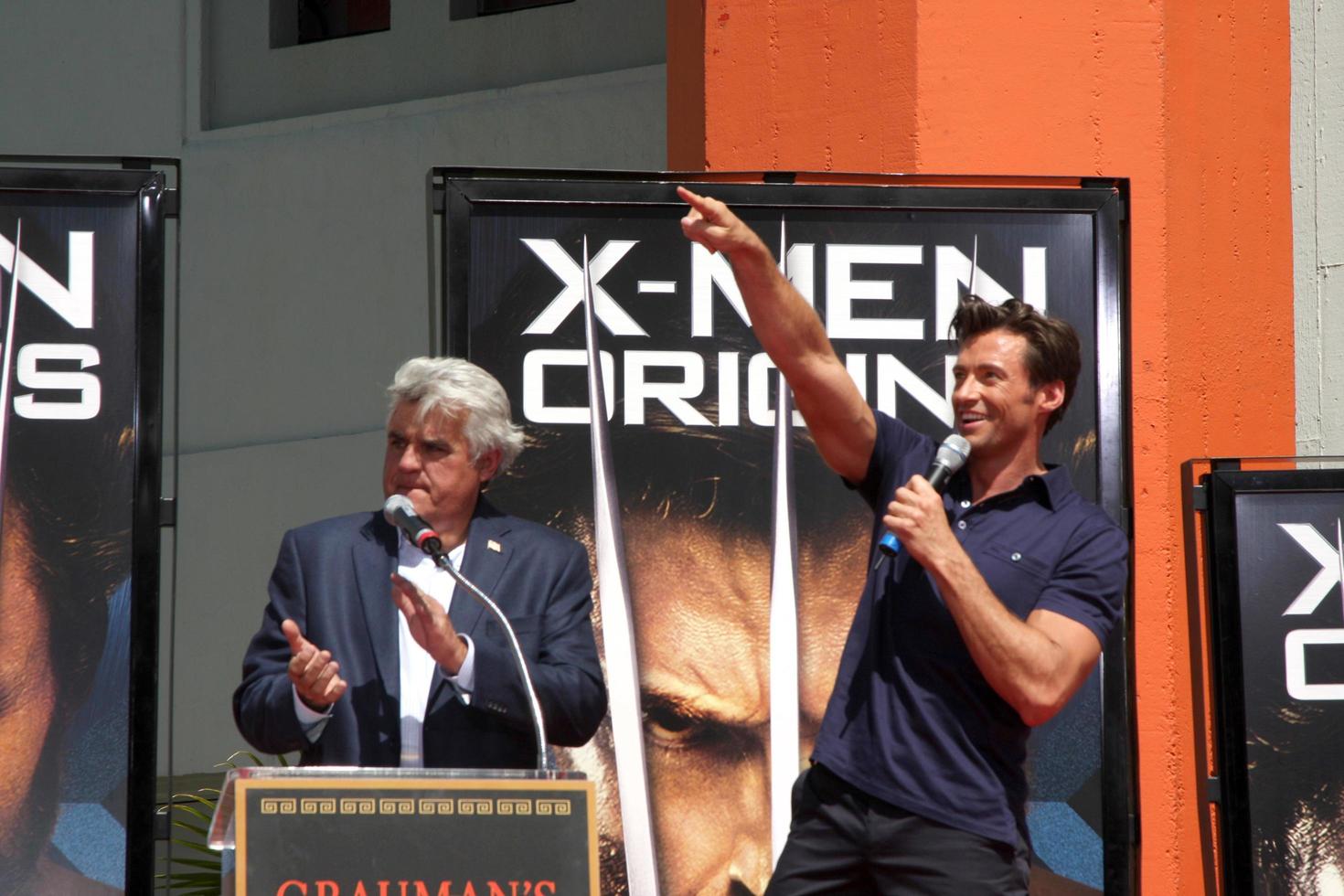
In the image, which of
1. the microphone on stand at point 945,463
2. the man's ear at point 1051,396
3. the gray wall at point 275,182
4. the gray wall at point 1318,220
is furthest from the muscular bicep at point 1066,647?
the gray wall at point 275,182

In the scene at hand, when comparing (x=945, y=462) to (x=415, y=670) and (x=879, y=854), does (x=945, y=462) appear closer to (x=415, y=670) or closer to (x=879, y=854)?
(x=879, y=854)

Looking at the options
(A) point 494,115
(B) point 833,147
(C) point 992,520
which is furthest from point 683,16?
(A) point 494,115

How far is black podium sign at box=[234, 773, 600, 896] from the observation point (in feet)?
8.14

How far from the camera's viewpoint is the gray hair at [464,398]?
3297 mm

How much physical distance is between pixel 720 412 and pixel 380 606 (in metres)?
0.87

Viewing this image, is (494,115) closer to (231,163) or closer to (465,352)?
(231,163)

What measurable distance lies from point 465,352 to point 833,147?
4.32 ft

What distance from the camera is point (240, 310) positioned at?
30.3ft

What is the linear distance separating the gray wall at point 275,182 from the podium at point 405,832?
6.38 meters

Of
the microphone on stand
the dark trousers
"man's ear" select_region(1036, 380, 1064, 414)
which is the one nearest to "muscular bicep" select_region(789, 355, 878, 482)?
the microphone on stand

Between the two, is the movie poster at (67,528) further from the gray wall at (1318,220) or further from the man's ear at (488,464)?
the gray wall at (1318,220)

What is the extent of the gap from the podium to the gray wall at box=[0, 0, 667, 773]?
6.38 meters

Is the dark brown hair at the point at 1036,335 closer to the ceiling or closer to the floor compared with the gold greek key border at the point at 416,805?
closer to the ceiling

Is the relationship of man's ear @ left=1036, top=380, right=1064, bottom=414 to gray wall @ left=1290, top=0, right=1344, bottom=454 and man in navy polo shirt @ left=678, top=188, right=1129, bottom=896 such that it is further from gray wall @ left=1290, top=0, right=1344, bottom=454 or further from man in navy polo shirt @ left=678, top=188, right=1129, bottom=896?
gray wall @ left=1290, top=0, right=1344, bottom=454
